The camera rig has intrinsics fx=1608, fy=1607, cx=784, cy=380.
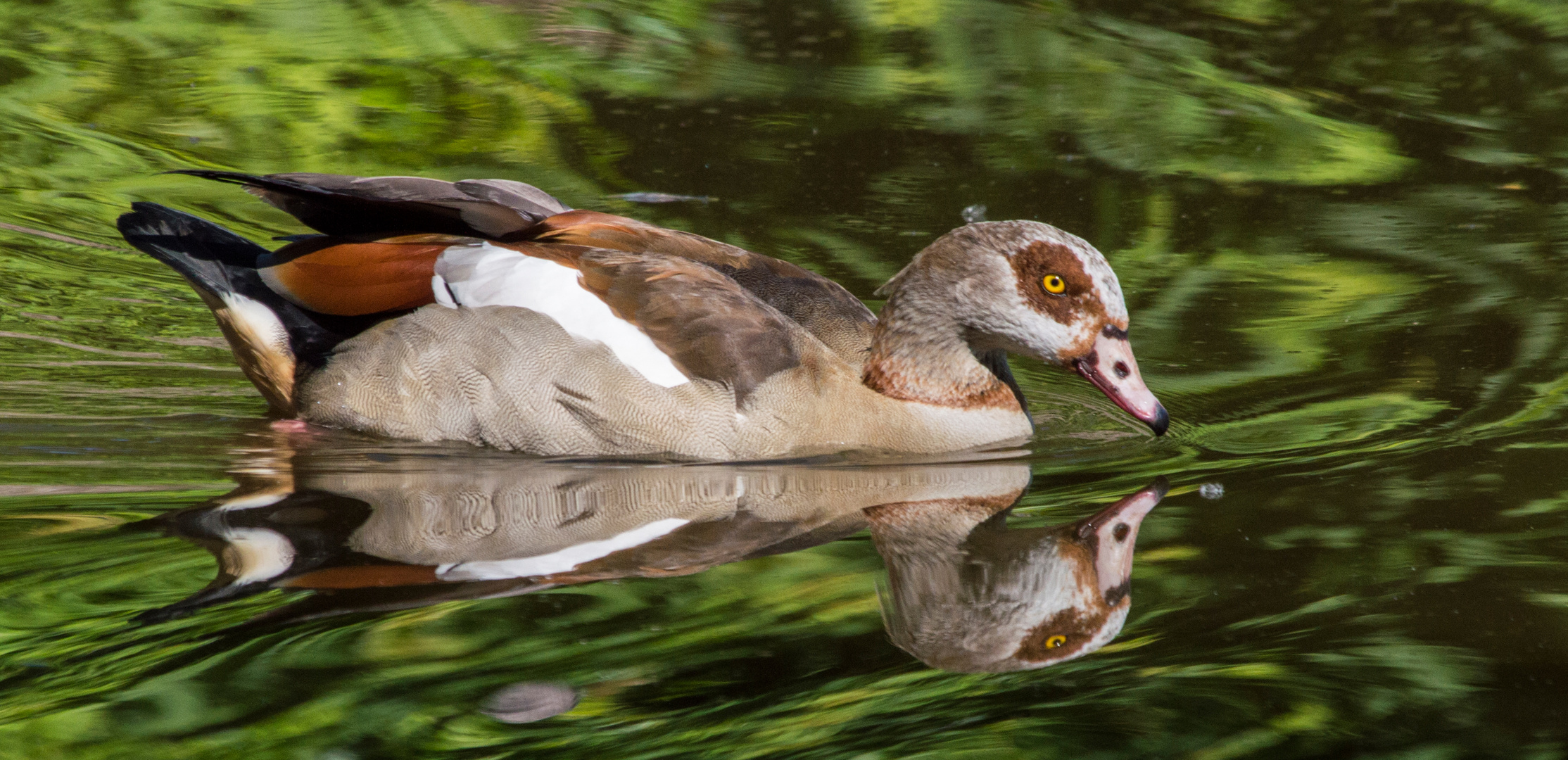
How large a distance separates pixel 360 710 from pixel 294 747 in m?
0.17

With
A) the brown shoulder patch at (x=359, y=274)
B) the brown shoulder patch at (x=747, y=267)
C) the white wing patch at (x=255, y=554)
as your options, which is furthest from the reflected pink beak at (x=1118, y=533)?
the brown shoulder patch at (x=359, y=274)

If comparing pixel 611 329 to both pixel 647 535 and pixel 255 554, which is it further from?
pixel 255 554

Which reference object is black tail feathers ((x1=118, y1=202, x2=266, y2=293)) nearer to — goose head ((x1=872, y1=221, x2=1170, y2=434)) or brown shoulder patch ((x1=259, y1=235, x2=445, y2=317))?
brown shoulder patch ((x1=259, y1=235, x2=445, y2=317))

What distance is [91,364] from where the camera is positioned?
6.21 meters

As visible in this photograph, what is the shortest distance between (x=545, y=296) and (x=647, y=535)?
1.40 meters

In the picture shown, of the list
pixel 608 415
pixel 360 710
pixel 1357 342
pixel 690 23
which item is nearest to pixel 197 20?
pixel 690 23

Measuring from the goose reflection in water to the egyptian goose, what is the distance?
20cm

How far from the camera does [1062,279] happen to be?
17.5 feet

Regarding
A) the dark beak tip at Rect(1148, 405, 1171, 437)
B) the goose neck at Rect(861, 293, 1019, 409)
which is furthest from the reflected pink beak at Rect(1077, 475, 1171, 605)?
the goose neck at Rect(861, 293, 1019, 409)

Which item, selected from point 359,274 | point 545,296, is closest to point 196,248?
point 359,274

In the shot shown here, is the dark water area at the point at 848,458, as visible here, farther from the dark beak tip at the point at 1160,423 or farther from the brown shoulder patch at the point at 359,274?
the brown shoulder patch at the point at 359,274

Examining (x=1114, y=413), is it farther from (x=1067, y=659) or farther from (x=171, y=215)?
(x=171, y=215)

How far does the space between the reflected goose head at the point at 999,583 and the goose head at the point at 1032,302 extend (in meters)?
0.87

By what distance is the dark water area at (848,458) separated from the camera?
3.18 meters
